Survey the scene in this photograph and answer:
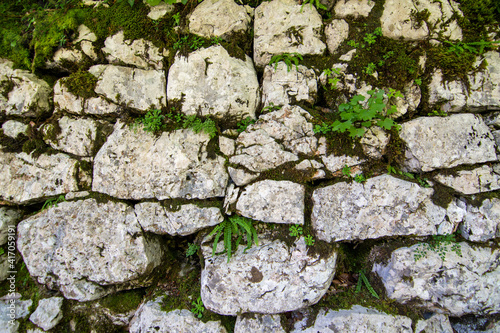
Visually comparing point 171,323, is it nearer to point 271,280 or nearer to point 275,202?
point 271,280

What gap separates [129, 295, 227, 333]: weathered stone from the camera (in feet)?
15.1

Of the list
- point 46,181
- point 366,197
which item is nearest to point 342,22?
point 366,197

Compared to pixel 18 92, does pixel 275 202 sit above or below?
below

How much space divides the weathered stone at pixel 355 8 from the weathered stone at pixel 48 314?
853cm

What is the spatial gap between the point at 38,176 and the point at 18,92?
1.87 metres

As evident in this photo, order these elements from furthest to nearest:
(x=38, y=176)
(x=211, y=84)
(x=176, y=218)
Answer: (x=38, y=176), (x=211, y=84), (x=176, y=218)

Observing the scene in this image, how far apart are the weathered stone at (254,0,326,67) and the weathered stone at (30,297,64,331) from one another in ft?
22.4

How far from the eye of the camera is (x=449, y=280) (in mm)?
4367

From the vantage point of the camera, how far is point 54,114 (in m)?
5.22

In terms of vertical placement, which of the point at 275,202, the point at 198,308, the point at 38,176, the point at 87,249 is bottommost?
the point at 198,308

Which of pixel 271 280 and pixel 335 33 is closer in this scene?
pixel 271 280

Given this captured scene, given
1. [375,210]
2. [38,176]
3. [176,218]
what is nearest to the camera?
[375,210]

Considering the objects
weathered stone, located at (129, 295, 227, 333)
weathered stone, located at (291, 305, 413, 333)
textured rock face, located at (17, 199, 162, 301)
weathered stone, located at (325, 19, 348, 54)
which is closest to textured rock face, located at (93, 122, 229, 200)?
textured rock face, located at (17, 199, 162, 301)

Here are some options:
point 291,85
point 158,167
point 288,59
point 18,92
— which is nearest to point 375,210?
point 291,85
